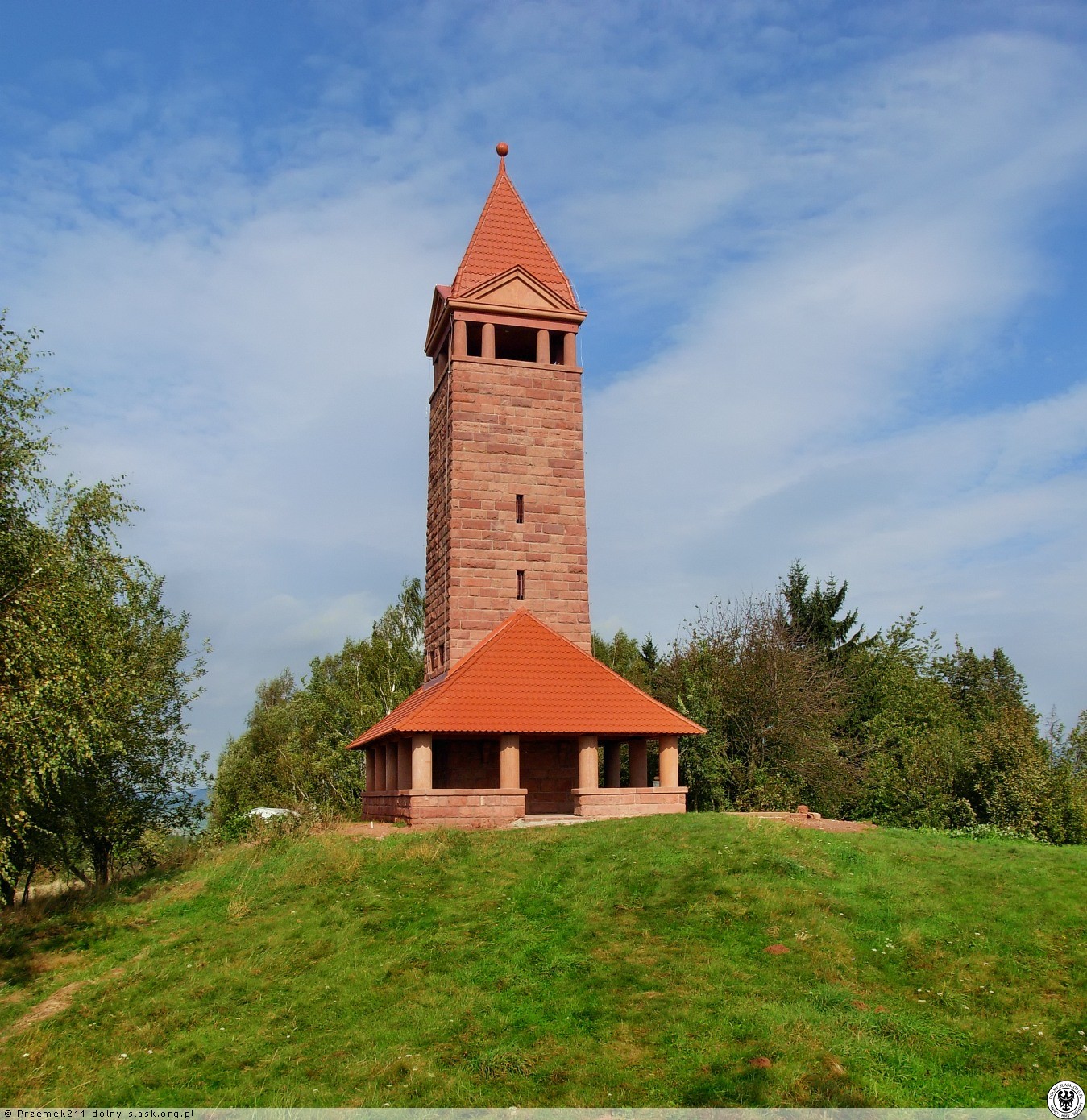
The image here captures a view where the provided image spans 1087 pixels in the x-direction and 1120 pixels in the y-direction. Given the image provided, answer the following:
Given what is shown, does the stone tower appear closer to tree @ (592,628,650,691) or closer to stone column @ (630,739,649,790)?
stone column @ (630,739,649,790)

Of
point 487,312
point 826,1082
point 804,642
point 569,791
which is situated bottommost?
point 826,1082

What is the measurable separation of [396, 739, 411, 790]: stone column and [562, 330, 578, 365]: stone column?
12.0 m

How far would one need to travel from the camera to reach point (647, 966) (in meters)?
12.0

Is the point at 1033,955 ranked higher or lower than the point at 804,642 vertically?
lower

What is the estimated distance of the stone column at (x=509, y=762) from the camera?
22641 mm

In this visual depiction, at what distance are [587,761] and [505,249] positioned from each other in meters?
15.9

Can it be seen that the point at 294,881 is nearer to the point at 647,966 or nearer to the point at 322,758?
the point at 647,966

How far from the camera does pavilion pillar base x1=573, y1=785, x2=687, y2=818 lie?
22859 millimetres

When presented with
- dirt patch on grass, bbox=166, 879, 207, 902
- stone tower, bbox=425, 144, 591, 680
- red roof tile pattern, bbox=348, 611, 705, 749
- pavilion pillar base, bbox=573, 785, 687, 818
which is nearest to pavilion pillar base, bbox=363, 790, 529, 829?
red roof tile pattern, bbox=348, 611, 705, 749

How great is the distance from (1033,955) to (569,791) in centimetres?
1429

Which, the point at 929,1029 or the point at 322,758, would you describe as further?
the point at 322,758

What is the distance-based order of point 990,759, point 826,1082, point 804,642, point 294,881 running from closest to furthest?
point 826,1082 → point 294,881 → point 990,759 → point 804,642

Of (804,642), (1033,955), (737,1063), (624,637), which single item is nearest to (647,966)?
(737,1063)

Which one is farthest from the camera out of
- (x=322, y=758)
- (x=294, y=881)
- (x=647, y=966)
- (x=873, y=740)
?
(x=322, y=758)
